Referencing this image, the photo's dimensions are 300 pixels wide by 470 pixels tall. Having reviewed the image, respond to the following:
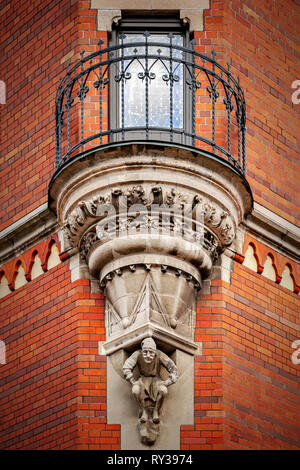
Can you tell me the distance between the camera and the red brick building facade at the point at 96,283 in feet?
60.7

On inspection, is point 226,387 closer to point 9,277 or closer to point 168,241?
point 168,241

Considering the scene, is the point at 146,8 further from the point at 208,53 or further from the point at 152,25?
the point at 208,53

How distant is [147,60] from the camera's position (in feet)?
63.0

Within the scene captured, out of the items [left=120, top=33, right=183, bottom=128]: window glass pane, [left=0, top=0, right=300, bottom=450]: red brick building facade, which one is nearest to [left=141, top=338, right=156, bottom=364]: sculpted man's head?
[left=0, top=0, right=300, bottom=450]: red brick building facade

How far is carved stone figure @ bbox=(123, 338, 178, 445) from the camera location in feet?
A: 59.3

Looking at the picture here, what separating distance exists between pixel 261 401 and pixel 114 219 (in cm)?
230

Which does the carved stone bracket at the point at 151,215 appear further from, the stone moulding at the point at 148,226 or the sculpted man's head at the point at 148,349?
the sculpted man's head at the point at 148,349

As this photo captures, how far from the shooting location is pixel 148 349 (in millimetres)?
18078

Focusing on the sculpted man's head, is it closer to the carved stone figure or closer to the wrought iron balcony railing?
the carved stone figure

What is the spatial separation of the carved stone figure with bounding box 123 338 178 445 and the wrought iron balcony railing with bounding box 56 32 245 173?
2.27 m
